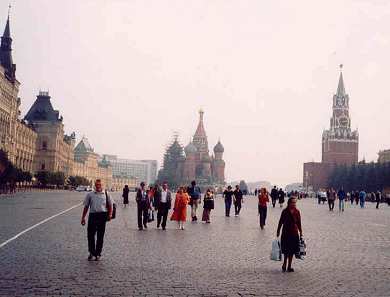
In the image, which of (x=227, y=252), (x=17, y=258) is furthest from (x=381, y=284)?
(x=17, y=258)

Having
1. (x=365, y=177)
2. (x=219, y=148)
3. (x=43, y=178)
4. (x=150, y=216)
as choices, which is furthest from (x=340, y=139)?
(x=150, y=216)

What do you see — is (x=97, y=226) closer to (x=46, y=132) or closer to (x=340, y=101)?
(x=46, y=132)

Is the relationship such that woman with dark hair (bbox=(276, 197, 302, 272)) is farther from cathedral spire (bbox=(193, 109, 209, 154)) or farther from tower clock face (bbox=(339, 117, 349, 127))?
tower clock face (bbox=(339, 117, 349, 127))

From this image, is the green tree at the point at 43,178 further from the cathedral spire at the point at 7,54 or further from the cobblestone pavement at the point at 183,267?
the cobblestone pavement at the point at 183,267

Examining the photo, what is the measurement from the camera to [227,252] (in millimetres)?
13539

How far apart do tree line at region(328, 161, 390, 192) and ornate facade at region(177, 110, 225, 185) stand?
146 ft

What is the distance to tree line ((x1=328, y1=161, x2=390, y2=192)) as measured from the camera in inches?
4441

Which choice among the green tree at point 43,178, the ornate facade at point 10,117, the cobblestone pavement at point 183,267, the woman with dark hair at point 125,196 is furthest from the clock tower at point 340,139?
the cobblestone pavement at point 183,267

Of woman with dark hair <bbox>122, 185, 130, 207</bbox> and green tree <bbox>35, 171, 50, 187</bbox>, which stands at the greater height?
green tree <bbox>35, 171, 50, 187</bbox>

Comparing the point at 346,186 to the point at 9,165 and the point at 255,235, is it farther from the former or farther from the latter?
the point at 255,235

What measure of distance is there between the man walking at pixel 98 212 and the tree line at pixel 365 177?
105 metres

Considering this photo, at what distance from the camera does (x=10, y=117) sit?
81.6 meters

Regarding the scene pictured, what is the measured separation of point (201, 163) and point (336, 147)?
44374 millimetres

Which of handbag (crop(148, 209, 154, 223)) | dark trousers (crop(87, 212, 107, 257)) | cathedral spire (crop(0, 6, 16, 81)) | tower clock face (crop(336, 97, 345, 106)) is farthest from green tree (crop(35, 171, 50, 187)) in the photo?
tower clock face (crop(336, 97, 345, 106))
